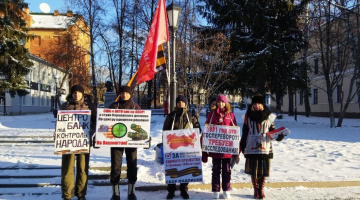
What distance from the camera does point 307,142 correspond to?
12.5 m

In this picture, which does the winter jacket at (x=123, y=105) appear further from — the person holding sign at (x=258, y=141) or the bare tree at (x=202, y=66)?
the bare tree at (x=202, y=66)

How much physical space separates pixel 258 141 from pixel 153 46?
358 cm

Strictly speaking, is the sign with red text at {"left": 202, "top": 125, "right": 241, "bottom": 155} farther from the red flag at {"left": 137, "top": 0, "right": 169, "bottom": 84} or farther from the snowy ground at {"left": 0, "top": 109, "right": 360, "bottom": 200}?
the red flag at {"left": 137, "top": 0, "right": 169, "bottom": 84}

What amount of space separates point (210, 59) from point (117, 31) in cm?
1677

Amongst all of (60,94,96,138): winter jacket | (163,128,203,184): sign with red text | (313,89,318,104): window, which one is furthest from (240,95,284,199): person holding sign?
(313,89,318,104): window

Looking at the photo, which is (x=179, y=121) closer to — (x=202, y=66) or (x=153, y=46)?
(x=153, y=46)

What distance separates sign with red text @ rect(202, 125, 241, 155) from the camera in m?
5.62

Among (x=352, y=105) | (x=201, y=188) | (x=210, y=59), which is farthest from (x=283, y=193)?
(x=352, y=105)

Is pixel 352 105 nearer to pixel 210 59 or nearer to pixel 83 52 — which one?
pixel 210 59

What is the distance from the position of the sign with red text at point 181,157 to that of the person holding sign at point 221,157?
0.27 metres

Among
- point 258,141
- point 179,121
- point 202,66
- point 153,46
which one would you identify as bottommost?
point 258,141

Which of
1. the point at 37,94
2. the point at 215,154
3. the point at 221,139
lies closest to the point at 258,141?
the point at 221,139

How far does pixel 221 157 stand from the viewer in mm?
5613

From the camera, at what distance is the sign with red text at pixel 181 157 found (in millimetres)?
5680
